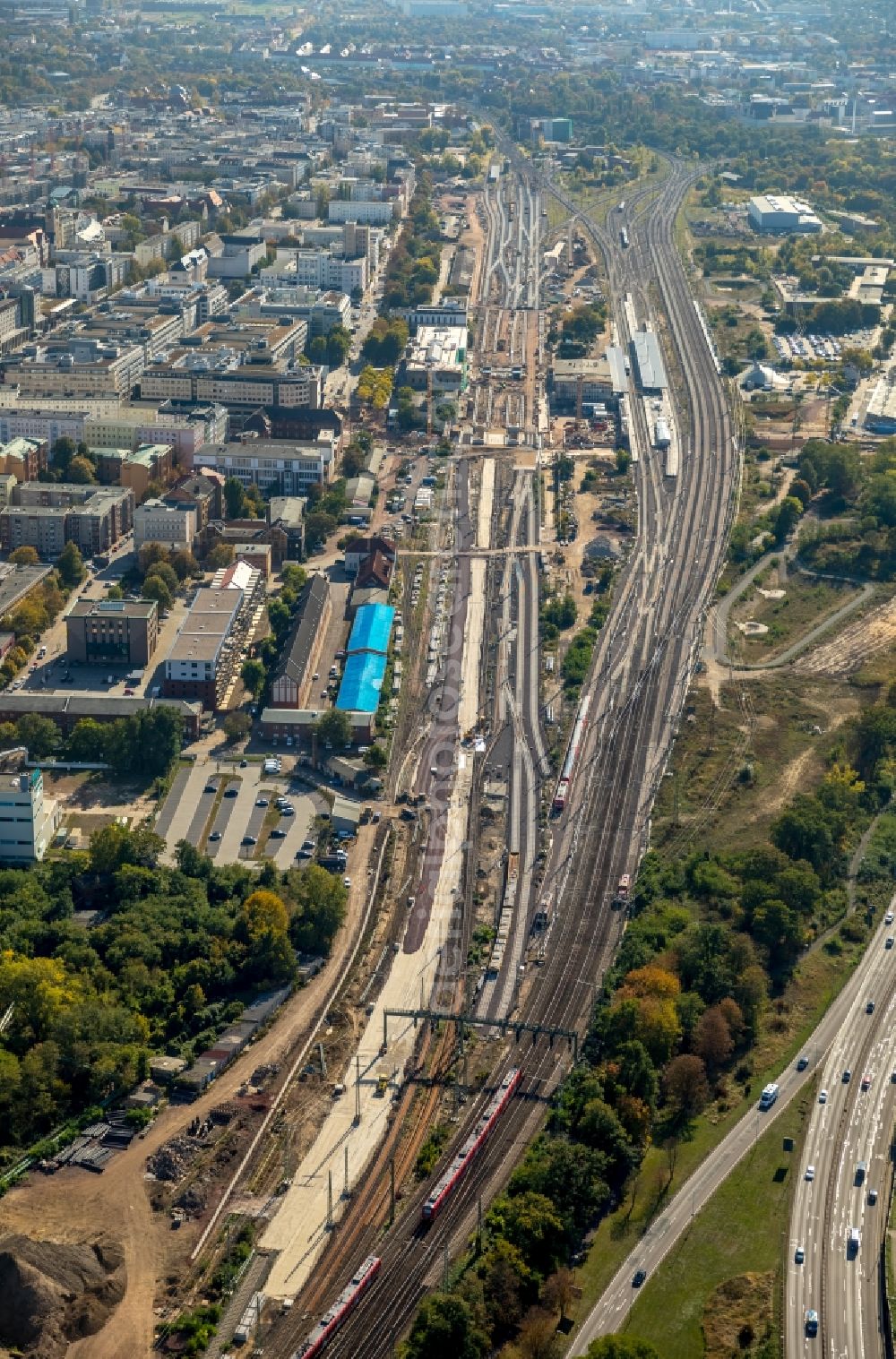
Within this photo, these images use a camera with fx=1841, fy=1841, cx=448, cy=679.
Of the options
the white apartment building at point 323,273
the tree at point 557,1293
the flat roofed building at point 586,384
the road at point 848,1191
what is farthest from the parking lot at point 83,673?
the white apartment building at point 323,273

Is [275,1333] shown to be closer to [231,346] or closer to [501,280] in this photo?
[231,346]

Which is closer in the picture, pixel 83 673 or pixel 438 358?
pixel 83 673

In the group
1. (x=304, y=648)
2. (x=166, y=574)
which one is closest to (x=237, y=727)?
(x=304, y=648)

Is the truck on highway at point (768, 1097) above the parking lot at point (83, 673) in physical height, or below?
above

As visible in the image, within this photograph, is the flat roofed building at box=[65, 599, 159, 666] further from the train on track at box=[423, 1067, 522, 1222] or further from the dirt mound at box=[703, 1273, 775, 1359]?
the dirt mound at box=[703, 1273, 775, 1359]

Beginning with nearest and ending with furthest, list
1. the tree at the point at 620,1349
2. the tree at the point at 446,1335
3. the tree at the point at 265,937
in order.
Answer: the tree at the point at 620,1349 < the tree at the point at 446,1335 < the tree at the point at 265,937

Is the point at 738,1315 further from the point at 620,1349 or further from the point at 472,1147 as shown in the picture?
the point at 472,1147

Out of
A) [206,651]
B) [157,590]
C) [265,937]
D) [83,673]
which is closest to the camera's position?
A: [265,937]

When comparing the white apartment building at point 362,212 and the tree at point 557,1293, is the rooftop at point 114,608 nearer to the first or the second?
the tree at point 557,1293
